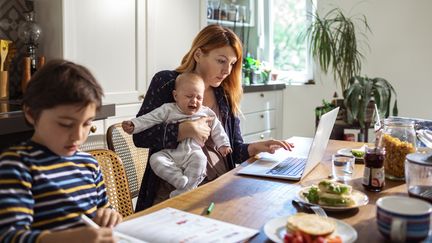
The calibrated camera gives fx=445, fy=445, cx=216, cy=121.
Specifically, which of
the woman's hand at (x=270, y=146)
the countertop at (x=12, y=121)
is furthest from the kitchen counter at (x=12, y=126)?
the woman's hand at (x=270, y=146)

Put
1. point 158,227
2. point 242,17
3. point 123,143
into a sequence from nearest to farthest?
point 158,227
point 123,143
point 242,17

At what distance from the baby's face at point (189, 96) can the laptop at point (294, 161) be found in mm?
288

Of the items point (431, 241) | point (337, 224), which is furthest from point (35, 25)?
point (431, 241)

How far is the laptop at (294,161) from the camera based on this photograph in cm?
133

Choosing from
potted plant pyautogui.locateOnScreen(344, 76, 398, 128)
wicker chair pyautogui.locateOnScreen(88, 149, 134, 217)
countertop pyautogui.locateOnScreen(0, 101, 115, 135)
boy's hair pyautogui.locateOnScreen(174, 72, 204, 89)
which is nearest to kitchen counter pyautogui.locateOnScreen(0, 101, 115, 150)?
countertop pyautogui.locateOnScreen(0, 101, 115, 135)

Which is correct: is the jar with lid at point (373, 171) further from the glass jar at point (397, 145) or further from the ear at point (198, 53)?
the ear at point (198, 53)

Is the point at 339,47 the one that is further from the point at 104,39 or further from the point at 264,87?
the point at 104,39

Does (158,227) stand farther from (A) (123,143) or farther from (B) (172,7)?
(B) (172,7)

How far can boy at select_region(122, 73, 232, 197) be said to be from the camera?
4.93ft

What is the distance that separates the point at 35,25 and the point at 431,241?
2.22m

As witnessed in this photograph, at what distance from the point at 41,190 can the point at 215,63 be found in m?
0.94

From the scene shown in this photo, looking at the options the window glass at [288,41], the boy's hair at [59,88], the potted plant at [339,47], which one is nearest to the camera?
the boy's hair at [59,88]

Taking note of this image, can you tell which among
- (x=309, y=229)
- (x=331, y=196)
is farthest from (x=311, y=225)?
(x=331, y=196)

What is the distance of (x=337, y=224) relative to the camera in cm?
93
